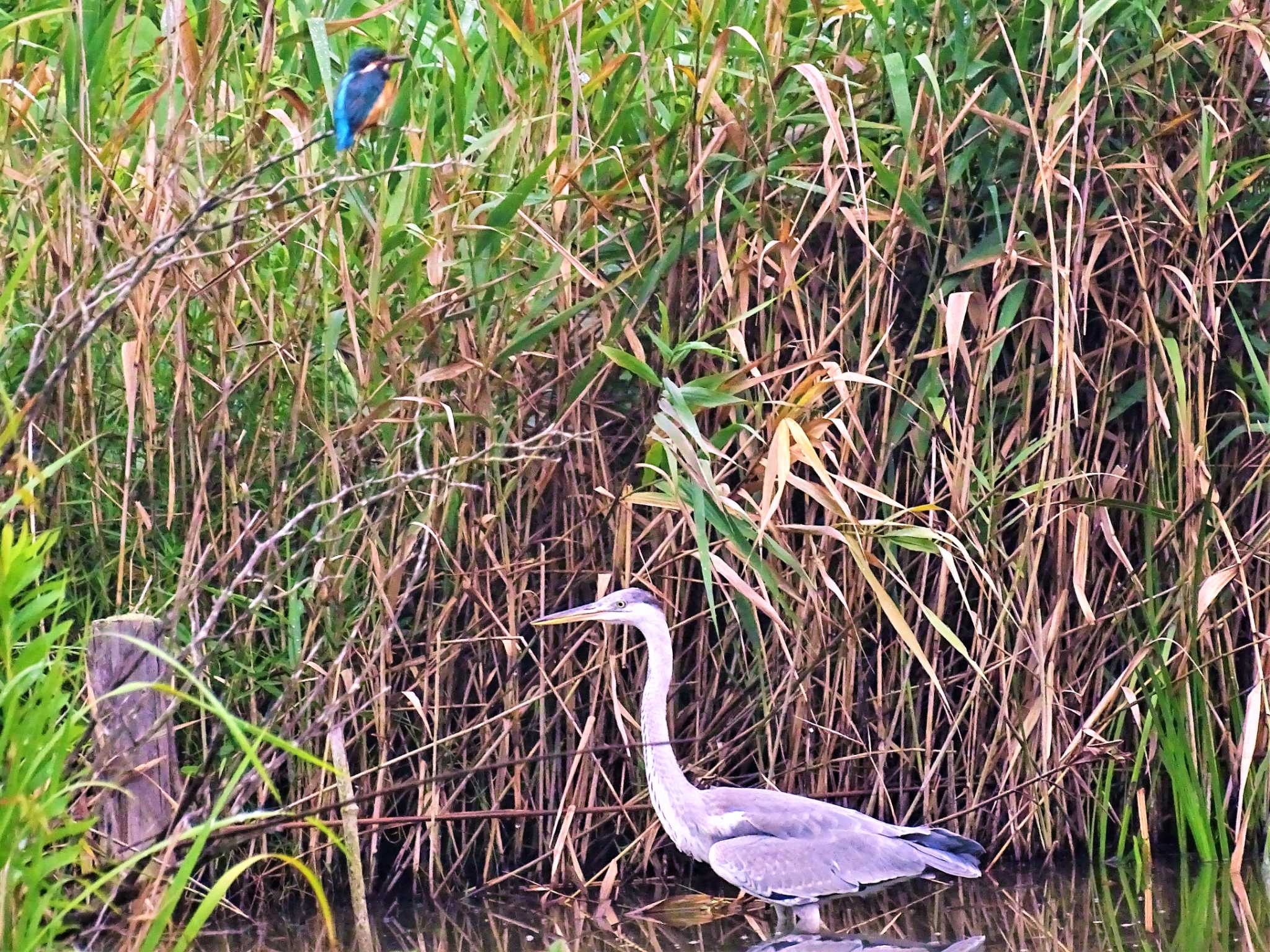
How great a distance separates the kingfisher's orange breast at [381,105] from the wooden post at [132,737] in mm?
941

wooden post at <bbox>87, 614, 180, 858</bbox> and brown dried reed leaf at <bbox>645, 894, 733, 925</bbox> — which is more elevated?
wooden post at <bbox>87, 614, 180, 858</bbox>

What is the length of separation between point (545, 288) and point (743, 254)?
1.50 ft

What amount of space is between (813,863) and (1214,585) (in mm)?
1107

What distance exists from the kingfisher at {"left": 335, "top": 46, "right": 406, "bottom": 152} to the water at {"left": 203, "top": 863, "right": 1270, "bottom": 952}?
171 cm

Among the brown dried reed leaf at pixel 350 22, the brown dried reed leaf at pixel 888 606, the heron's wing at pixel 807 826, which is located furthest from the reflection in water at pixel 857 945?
the brown dried reed leaf at pixel 350 22

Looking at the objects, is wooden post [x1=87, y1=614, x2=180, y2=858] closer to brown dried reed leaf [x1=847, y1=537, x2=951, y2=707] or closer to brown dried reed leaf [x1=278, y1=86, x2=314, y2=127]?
brown dried reed leaf [x1=278, y1=86, x2=314, y2=127]

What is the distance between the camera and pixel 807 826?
3.50m

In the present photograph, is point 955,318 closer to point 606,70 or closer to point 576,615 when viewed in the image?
point 606,70

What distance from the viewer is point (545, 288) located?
3691 mm

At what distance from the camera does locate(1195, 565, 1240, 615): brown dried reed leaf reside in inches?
143

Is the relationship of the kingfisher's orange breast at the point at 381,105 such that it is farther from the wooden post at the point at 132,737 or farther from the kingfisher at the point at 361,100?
the wooden post at the point at 132,737

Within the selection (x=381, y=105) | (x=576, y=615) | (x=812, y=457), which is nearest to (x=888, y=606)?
(x=812, y=457)

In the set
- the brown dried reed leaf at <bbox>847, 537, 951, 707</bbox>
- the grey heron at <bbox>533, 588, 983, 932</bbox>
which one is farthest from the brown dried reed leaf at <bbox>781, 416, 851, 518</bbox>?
the grey heron at <bbox>533, 588, 983, 932</bbox>

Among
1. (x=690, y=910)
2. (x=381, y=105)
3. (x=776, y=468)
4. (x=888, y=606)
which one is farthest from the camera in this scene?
(x=690, y=910)
